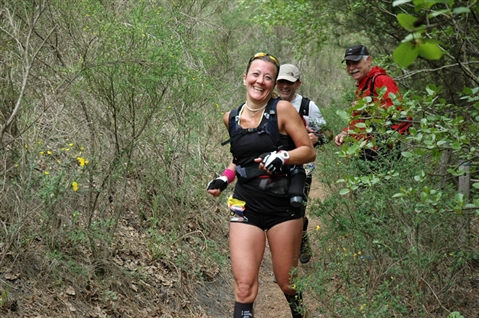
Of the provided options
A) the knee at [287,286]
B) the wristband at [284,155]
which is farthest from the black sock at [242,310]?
the wristband at [284,155]

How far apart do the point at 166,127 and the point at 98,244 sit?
2147 mm

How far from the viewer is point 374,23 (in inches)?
391

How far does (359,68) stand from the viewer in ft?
18.3

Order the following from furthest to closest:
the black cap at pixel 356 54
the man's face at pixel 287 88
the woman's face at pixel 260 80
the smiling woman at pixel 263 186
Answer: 1. the man's face at pixel 287 88
2. the black cap at pixel 356 54
3. the woman's face at pixel 260 80
4. the smiling woman at pixel 263 186

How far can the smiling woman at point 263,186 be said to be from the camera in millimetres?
4137

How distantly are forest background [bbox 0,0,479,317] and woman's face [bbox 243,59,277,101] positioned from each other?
67 cm

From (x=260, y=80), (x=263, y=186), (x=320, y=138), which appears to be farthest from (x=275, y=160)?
(x=320, y=138)

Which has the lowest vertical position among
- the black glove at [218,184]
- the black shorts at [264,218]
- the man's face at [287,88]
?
the black shorts at [264,218]

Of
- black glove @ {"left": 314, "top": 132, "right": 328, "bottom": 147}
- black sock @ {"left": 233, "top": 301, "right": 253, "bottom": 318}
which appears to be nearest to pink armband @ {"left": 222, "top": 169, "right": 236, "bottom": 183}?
black sock @ {"left": 233, "top": 301, "right": 253, "bottom": 318}

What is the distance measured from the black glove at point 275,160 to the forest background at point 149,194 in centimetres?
47

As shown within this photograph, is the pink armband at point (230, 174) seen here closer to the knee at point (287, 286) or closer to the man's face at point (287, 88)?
the knee at point (287, 286)

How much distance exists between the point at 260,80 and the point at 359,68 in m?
1.61

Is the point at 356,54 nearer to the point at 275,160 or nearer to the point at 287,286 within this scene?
the point at 275,160

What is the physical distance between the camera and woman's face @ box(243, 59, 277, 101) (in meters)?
4.31
